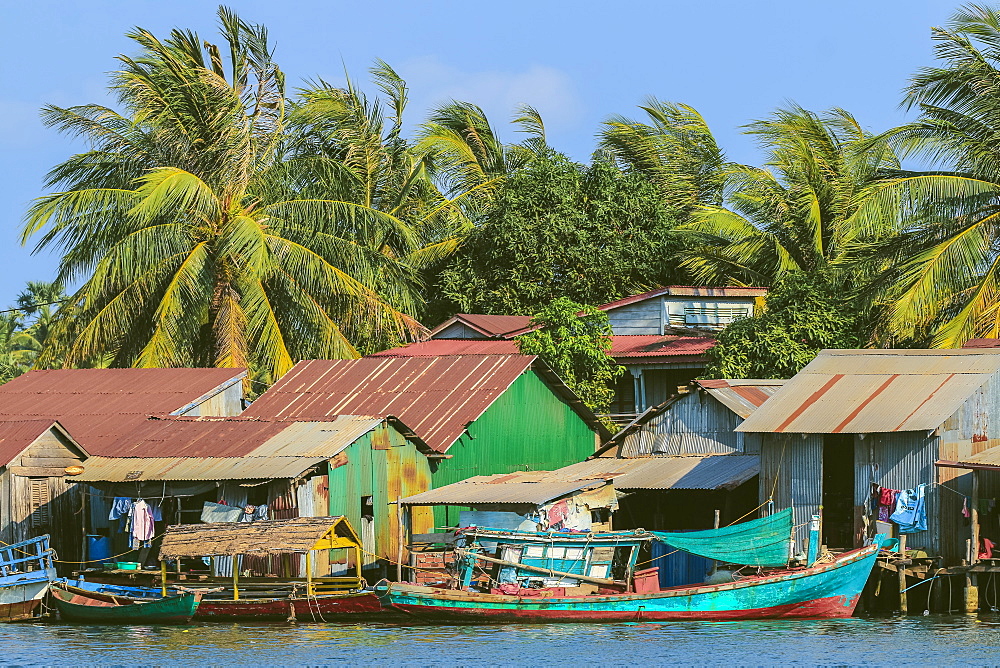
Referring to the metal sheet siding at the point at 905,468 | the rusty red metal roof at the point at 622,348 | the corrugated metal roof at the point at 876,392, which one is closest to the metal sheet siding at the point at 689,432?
the corrugated metal roof at the point at 876,392

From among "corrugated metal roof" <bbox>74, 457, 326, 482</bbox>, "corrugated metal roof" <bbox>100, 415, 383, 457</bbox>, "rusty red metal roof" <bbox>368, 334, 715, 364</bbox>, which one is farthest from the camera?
"rusty red metal roof" <bbox>368, 334, 715, 364</bbox>

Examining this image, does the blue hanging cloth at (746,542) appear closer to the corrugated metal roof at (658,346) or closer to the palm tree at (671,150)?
the corrugated metal roof at (658,346)

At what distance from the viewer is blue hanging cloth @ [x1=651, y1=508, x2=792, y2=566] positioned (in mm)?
24594

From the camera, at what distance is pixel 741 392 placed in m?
30.3

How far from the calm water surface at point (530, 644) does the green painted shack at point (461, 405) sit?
22.3 ft

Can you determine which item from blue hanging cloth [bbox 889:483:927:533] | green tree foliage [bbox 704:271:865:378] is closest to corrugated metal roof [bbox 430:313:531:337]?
green tree foliage [bbox 704:271:865:378]

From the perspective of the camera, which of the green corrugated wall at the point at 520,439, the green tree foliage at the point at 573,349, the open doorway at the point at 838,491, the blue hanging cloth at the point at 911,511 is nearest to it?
the blue hanging cloth at the point at 911,511

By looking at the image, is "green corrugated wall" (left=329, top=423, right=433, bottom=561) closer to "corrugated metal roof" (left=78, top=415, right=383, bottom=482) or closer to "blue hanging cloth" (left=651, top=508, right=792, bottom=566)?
"corrugated metal roof" (left=78, top=415, right=383, bottom=482)

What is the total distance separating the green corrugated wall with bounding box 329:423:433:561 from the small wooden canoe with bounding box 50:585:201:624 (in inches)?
140

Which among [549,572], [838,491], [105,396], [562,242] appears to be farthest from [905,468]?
[562,242]

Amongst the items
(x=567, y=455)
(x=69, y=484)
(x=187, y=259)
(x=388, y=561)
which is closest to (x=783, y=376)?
(x=567, y=455)

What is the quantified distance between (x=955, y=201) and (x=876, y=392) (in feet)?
19.9

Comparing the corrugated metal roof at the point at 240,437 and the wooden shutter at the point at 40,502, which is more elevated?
the corrugated metal roof at the point at 240,437

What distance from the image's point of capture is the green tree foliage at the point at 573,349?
3541 centimetres
